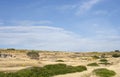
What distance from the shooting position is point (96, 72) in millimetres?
29828

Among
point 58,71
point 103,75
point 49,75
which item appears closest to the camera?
point 103,75

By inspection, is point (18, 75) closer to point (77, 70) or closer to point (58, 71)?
point (58, 71)

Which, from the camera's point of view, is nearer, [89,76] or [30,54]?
[89,76]

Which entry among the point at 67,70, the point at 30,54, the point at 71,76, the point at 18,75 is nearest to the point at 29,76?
the point at 18,75

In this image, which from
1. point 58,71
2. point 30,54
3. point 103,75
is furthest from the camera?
point 30,54

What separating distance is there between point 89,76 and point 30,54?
65593 millimetres

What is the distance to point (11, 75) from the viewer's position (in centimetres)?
2930

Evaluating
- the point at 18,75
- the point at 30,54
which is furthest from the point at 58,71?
the point at 30,54

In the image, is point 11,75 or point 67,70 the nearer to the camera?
point 11,75

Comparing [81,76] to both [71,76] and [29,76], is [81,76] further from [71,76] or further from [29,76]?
[29,76]

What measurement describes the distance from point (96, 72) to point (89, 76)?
44.9 inches

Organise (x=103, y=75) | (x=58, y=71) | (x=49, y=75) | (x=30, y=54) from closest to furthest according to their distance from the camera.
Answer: (x=103, y=75) < (x=49, y=75) < (x=58, y=71) < (x=30, y=54)

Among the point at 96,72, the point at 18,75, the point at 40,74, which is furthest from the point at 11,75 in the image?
the point at 96,72

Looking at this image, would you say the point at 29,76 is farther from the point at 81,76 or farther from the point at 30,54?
the point at 30,54
